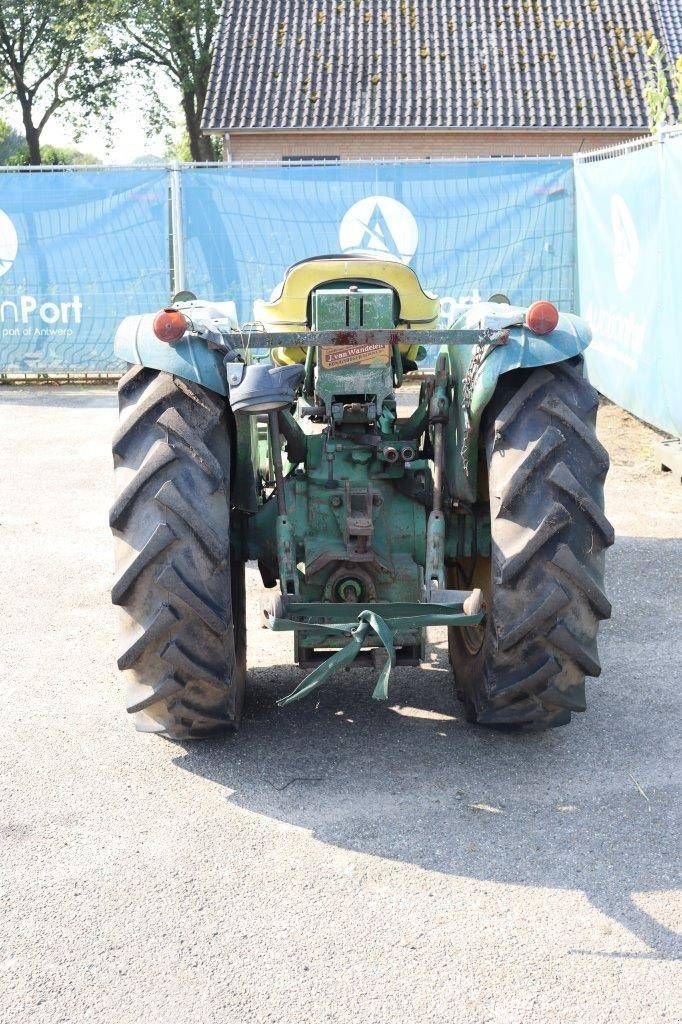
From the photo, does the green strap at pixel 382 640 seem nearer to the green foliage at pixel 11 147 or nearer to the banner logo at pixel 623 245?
the banner logo at pixel 623 245

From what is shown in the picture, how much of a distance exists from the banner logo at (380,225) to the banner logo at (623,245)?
8.37 ft

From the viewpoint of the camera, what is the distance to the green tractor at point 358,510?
414 centimetres

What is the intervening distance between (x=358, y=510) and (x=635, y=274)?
7.01 meters

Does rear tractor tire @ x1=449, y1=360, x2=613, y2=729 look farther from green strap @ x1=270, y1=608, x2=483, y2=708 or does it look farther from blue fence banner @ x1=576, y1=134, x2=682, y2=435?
blue fence banner @ x1=576, y1=134, x2=682, y2=435

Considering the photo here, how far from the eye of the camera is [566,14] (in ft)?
84.0

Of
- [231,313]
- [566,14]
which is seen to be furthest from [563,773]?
[566,14]

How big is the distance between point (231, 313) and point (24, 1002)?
3.40 metres

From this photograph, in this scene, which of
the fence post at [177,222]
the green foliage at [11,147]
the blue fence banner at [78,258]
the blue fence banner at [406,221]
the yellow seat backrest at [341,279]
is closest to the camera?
the yellow seat backrest at [341,279]

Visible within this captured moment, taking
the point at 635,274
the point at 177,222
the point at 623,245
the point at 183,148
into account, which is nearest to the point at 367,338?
the point at 635,274

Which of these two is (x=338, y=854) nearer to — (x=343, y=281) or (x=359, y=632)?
(x=359, y=632)

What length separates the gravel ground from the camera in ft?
10.3

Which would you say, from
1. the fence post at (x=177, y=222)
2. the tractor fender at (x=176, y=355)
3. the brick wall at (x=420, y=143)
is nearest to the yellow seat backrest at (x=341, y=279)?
the tractor fender at (x=176, y=355)

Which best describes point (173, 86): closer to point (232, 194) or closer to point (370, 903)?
point (232, 194)

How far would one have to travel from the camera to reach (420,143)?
24.5 meters
